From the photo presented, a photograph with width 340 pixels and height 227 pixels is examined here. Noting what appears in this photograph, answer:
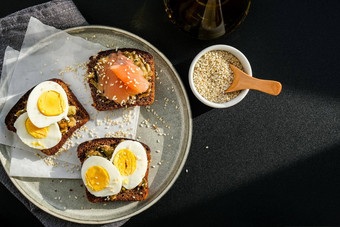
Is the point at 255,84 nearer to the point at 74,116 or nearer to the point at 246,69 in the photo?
the point at 246,69

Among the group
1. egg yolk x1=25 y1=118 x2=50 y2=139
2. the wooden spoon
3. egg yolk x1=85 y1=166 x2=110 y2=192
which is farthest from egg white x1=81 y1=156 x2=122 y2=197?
the wooden spoon

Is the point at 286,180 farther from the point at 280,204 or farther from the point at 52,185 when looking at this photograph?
the point at 52,185

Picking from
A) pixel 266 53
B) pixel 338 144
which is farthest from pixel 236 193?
pixel 266 53

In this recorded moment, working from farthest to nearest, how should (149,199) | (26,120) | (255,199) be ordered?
(255,199)
(149,199)
(26,120)

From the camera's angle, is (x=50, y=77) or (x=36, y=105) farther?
(x=50, y=77)

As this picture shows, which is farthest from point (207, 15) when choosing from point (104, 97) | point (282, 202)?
point (282, 202)

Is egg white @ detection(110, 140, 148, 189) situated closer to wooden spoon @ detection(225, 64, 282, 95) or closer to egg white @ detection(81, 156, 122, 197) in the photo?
egg white @ detection(81, 156, 122, 197)

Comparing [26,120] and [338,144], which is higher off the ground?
[26,120]
